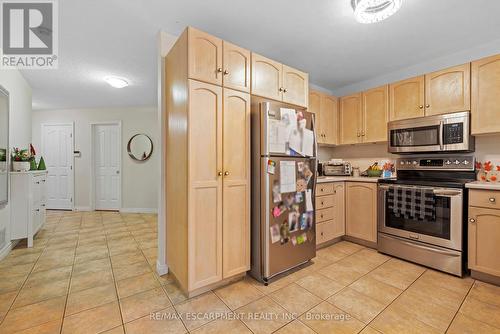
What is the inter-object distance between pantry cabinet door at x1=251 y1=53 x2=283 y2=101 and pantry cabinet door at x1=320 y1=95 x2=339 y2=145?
4.26 feet

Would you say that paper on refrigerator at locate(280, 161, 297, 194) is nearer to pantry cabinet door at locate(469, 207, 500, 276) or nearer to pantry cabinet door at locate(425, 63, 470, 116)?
pantry cabinet door at locate(469, 207, 500, 276)

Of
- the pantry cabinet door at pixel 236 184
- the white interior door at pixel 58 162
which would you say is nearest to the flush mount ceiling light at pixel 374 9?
the pantry cabinet door at pixel 236 184

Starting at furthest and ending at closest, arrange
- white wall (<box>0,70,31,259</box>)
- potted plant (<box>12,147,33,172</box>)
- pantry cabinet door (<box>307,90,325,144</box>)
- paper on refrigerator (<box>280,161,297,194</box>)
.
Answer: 1. pantry cabinet door (<box>307,90,325,144</box>)
2. potted plant (<box>12,147,33,172</box>)
3. white wall (<box>0,70,31,259</box>)
4. paper on refrigerator (<box>280,161,297,194</box>)

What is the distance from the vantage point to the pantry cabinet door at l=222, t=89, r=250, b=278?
1.86 metres

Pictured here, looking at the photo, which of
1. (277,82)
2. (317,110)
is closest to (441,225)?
(317,110)

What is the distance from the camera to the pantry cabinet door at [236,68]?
1.86 m

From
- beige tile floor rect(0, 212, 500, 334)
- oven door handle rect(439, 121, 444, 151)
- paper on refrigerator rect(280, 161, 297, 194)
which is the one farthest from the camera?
oven door handle rect(439, 121, 444, 151)

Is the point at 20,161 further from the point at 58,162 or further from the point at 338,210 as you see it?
the point at 338,210

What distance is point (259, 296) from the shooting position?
5.85 ft

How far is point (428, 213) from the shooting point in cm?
226

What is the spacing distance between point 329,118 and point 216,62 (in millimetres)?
2181

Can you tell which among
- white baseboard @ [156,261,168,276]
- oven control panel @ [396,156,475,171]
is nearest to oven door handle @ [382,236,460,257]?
oven control panel @ [396,156,475,171]

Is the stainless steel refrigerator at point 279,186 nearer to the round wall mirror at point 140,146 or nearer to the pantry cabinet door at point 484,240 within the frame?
the pantry cabinet door at point 484,240

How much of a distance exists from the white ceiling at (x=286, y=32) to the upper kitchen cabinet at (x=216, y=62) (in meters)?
0.32
